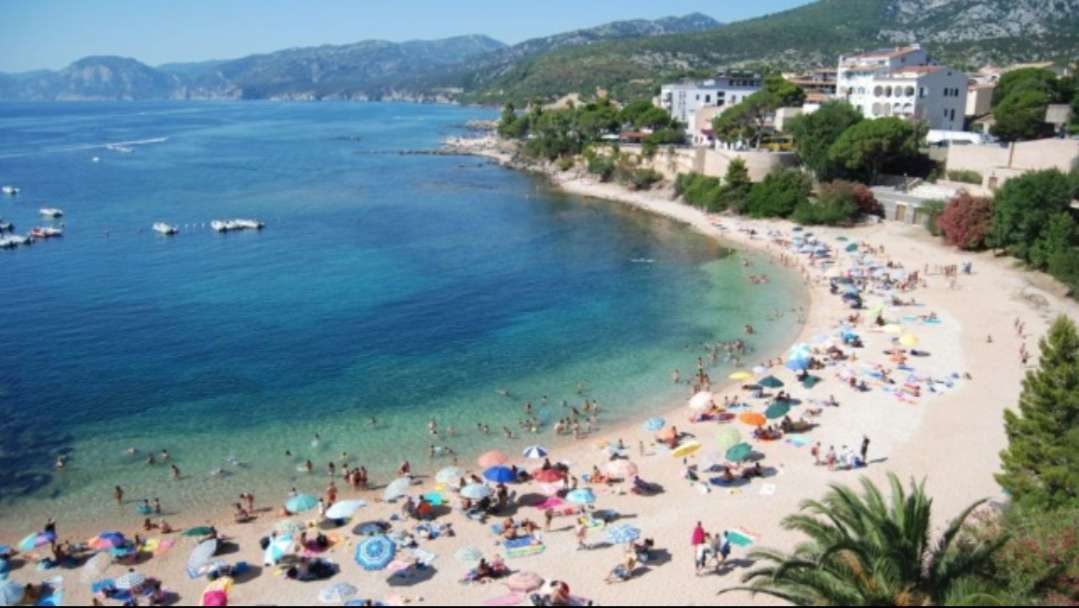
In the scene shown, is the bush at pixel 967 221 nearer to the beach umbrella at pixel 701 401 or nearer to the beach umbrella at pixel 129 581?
the beach umbrella at pixel 701 401

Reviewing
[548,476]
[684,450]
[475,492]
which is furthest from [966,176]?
[475,492]

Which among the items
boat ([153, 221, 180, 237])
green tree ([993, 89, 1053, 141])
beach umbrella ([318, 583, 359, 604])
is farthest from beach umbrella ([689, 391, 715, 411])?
boat ([153, 221, 180, 237])

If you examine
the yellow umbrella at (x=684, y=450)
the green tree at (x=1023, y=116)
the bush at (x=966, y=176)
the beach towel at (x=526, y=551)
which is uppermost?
the green tree at (x=1023, y=116)

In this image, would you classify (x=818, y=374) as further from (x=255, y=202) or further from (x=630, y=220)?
(x=255, y=202)

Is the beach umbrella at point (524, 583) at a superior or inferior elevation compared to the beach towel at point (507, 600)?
superior

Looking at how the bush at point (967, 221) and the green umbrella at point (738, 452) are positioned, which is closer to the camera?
the green umbrella at point (738, 452)

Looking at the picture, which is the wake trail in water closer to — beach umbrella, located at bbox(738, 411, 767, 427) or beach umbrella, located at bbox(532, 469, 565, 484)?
beach umbrella, located at bbox(532, 469, 565, 484)

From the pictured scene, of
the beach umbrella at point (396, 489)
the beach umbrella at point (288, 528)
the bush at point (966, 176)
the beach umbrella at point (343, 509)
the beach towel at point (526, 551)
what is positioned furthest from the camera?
the bush at point (966, 176)

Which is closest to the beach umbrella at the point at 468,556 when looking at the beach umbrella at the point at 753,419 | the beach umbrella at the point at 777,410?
the beach umbrella at the point at 753,419
